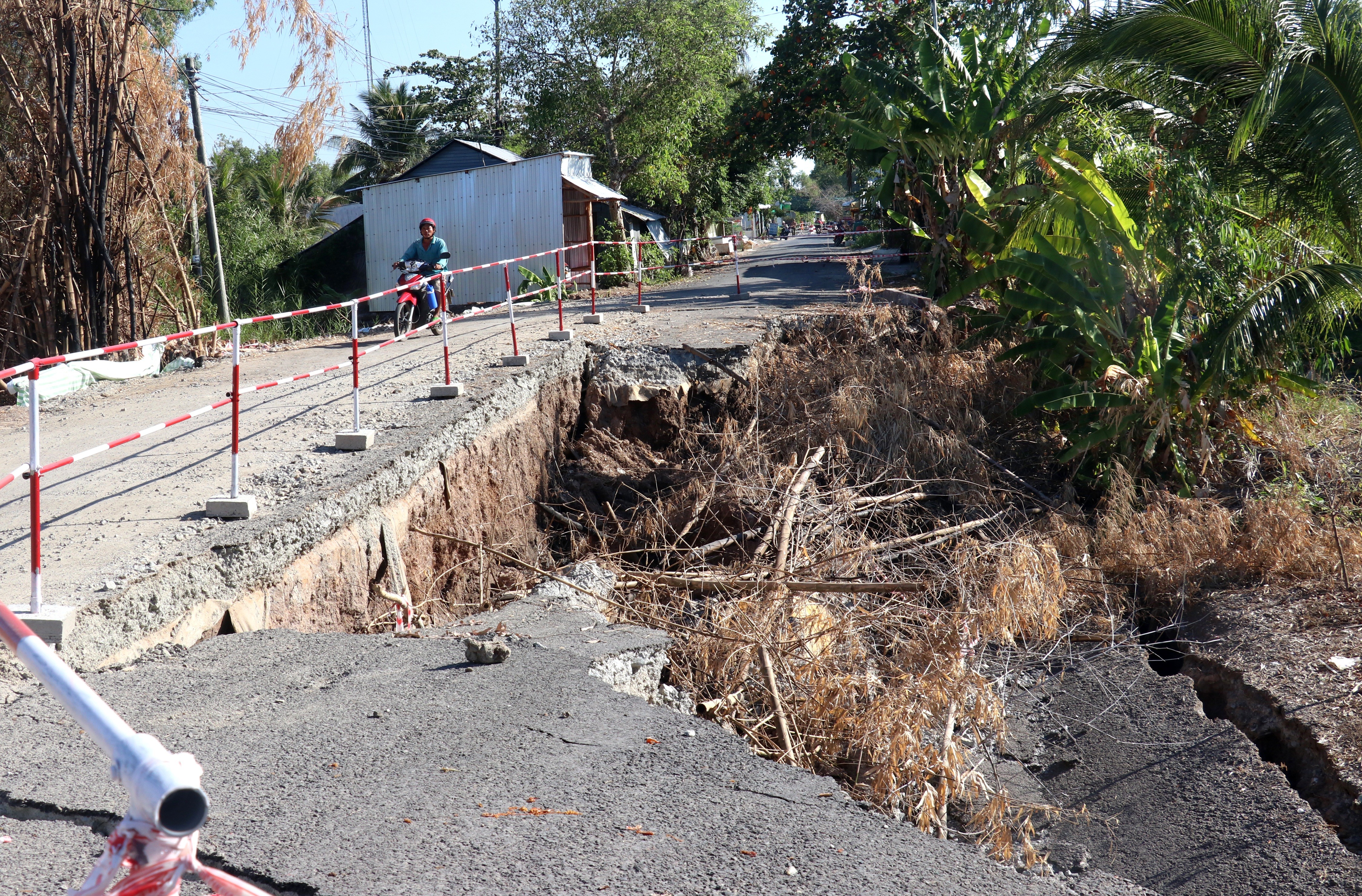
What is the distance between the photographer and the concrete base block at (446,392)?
8.54m

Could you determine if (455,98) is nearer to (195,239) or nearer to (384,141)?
(384,141)

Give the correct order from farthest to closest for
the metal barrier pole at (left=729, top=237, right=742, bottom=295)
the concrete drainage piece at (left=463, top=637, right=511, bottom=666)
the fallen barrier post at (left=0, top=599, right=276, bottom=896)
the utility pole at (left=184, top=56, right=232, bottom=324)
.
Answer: the metal barrier pole at (left=729, top=237, right=742, bottom=295) → the utility pole at (left=184, top=56, right=232, bottom=324) → the concrete drainage piece at (left=463, top=637, right=511, bottom=666) → the fallen barrier post at (left=0, top=599, right=276, bottom=896)

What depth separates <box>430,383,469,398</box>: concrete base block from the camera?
854 cm

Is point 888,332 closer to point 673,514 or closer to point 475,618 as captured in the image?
point 673,514

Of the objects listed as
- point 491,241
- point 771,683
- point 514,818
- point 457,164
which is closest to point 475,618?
point 771,683

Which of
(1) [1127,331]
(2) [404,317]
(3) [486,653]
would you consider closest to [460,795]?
(3) [486,653]

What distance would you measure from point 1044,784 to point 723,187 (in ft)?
110

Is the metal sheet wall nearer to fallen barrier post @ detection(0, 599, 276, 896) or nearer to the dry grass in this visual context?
the dry grass

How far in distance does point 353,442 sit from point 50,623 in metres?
3.05

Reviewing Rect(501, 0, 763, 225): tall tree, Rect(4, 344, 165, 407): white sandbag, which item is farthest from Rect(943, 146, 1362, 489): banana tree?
Rect(501, 0, 763, 225): tall tree

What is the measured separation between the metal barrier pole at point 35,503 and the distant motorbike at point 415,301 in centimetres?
751

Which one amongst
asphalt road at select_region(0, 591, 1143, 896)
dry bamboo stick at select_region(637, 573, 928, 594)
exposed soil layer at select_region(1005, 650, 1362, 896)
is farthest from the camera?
dry bamboo stick at select_region(637, 573, 928, 594)

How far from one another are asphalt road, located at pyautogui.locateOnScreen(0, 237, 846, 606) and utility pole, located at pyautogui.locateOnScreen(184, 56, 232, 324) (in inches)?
77.8

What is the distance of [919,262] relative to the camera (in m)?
18.1
